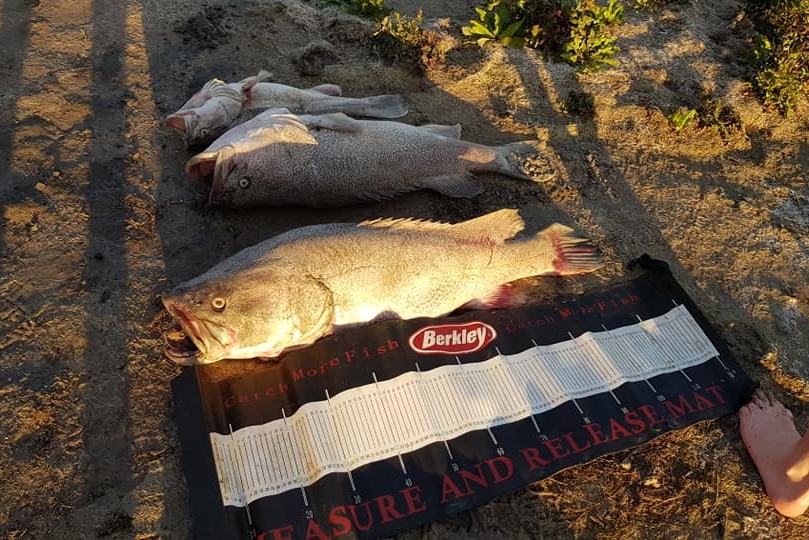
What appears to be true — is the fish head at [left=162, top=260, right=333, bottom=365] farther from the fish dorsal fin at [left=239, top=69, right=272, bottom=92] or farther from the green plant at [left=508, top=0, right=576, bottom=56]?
the green plant at [left=508, top=0, right=576, bottom=56]

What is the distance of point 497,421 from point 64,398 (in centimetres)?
309

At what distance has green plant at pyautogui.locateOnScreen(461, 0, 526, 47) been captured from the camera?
289 inches

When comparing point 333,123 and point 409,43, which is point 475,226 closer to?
point 333,123

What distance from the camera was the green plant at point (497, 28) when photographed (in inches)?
289

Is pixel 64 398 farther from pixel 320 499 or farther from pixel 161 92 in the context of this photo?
pixel 161 92

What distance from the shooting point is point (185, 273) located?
189 inches

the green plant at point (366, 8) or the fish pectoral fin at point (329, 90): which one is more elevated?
the green plant at point (366, 8)

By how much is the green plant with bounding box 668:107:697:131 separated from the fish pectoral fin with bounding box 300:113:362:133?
3.78 m

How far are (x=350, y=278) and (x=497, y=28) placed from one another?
4.88 meters

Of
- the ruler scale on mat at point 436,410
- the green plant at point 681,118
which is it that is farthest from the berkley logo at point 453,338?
the green plant at point 681,118

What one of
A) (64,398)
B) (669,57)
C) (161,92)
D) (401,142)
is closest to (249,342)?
(64,398)

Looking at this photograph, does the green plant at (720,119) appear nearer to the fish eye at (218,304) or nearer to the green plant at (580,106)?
the green plant at (580,106)

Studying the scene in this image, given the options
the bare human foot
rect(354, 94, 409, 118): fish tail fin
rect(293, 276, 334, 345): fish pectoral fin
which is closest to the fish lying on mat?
rect(354, 94, 409, 118): fish tail fin

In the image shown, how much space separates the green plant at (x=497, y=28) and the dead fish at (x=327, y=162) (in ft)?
8.11
